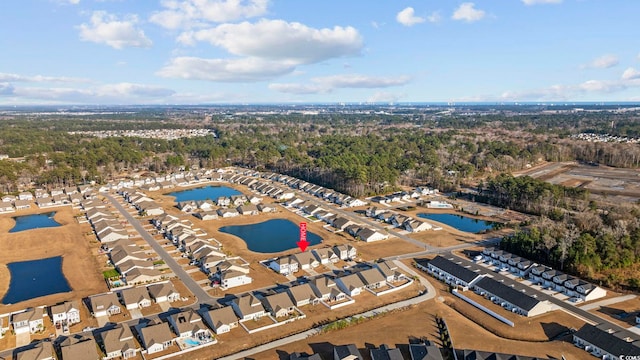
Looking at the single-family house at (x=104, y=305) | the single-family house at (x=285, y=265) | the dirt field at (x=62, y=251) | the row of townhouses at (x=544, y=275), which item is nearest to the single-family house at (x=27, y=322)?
the single-family house at (x=104, y=305)

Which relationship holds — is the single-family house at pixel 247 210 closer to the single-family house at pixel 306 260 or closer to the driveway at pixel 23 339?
the single-family house at pixel 306 260

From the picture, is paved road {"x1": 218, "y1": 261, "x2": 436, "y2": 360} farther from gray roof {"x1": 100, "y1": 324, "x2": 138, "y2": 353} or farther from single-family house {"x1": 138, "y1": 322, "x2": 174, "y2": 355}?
gray roof {"x1": 100, "y1": 324, "x2": 138, "y2": 353}

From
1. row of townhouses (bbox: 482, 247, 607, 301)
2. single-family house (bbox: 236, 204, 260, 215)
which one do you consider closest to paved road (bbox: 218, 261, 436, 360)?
row of townhouses (bbox: 482, 247, 607, 301)

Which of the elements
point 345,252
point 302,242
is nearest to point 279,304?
point 345,252

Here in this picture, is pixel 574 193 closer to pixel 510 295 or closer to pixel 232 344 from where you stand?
pixel 510 295

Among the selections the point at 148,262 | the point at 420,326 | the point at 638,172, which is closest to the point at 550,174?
the point at 638,172

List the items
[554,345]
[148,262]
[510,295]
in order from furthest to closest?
[148,262] < [510,295] < [554,345]

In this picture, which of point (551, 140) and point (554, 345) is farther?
point (551, 140)
